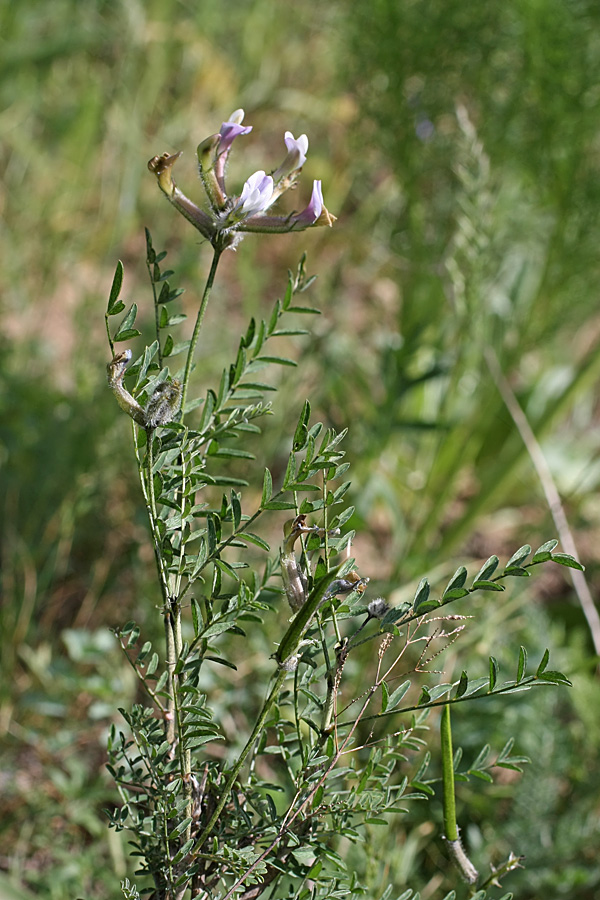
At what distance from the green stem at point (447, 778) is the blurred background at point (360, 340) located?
16cm

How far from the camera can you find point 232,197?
0.52 m

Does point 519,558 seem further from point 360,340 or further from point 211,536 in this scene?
point 360,340

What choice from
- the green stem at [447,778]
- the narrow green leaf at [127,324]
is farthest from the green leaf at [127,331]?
the green stem at [447,778]

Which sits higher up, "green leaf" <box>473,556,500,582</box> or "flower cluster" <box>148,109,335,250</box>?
"flower cluster" <box>148,109,335,250</box>

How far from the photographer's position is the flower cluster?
0.51m

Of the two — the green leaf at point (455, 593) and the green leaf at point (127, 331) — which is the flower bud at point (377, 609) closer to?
the green leaf at point (455, 593)

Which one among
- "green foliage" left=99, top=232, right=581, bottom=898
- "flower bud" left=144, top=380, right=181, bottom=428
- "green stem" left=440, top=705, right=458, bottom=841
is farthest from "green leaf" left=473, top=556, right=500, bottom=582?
"flower bud" left=144, top=380, right=181, bottom=428

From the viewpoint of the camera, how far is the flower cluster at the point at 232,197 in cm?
51

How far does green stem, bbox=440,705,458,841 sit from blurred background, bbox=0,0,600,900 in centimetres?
16

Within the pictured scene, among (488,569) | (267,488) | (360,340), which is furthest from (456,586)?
(360,340)

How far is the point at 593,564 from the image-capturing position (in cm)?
167

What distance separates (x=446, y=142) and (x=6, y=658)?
127 cm

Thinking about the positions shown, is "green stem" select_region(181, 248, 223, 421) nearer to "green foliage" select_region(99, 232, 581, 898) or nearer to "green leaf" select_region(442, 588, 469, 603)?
"green foliage" select_region(99, 232, 581, 898)

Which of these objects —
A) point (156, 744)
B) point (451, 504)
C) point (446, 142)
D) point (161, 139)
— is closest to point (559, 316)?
point (446, 142)
